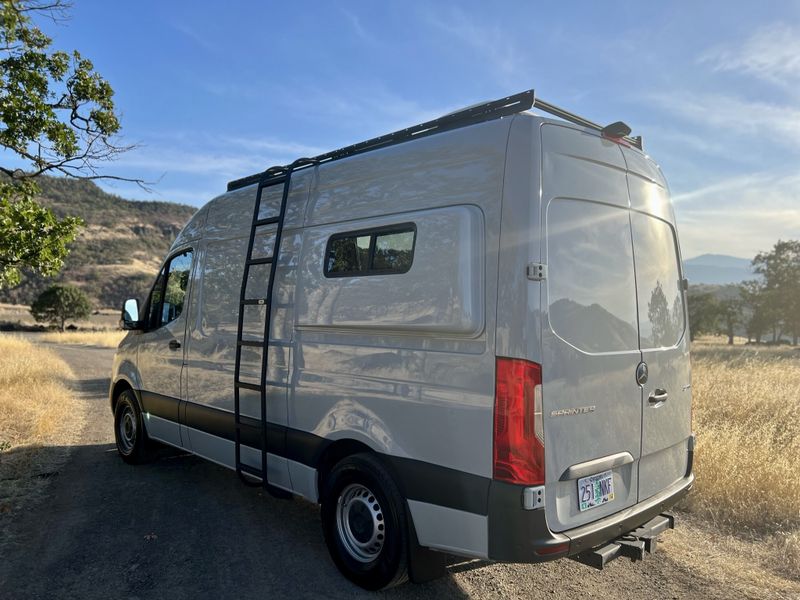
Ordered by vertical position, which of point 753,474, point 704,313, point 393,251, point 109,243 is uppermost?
point 109,243

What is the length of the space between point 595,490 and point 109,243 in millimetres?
85895

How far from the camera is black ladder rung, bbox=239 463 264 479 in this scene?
444 cm

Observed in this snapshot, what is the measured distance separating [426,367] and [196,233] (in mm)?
3256

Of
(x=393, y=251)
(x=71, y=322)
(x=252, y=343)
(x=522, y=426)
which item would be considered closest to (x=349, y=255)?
(x=393, y=251)

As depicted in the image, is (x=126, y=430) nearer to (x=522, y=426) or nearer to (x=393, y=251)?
(x=393, y=251)

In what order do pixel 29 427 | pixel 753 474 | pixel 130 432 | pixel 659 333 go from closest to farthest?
pixel 659 333, pixel 753 474, pixel 130 432, pixel 29 427

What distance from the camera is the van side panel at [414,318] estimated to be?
9.91ft

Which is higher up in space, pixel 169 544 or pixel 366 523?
pixel 366 523

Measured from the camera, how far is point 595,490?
10.3ft

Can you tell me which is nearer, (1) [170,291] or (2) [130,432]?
(1) [170,291]

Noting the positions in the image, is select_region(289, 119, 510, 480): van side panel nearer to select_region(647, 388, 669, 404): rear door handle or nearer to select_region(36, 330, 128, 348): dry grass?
select_region(647, 388, 669, 404): rear door handle

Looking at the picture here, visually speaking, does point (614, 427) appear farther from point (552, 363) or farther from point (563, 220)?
point (563, 220)

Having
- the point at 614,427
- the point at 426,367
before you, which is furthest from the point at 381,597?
the point at 614,427

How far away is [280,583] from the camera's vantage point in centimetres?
365
